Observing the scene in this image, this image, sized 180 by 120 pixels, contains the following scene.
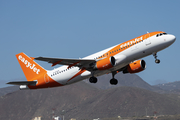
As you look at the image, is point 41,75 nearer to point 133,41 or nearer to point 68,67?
point 68,67

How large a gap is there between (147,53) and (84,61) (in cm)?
973

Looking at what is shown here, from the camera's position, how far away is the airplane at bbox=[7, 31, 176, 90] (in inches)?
1660

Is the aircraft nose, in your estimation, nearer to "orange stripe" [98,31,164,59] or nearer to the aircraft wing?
"orange stripe" [98,31,164,59]

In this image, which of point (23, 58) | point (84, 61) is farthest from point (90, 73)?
point (23, 58)

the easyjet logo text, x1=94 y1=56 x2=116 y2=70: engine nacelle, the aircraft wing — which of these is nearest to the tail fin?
the easyjet logo text

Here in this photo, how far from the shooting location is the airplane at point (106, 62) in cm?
4216

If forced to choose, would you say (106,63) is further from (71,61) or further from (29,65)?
(29,65)

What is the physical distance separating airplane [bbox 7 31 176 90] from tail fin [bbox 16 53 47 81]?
86cm

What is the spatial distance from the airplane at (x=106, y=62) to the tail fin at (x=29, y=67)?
33.9 inches

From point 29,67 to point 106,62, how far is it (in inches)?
727

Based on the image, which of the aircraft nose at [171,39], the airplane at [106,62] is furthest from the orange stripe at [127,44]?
the aircraft nose at [171,39]

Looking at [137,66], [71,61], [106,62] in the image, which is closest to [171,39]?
[137,66]

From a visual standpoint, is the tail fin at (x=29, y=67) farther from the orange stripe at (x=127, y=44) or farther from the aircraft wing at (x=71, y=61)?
the orange stripe at (x=127, y=44)

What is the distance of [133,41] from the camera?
43000mm
